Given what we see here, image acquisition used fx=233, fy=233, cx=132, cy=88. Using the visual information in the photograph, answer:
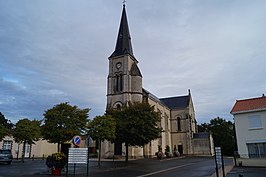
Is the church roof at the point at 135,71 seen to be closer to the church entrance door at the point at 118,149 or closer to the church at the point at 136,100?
the church at the point at 136,100

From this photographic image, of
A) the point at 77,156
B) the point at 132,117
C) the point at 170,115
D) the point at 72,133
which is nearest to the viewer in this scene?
the point at 77,156

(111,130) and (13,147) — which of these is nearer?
(111,130)

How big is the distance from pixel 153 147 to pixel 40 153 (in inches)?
853

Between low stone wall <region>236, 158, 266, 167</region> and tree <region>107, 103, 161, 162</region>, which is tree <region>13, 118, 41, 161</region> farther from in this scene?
low stone wall <region>236, 158, 266, 167</region>

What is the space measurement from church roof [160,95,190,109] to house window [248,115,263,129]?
34.6 m

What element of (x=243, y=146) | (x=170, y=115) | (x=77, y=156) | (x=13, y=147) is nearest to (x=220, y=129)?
(x=170, y=115)

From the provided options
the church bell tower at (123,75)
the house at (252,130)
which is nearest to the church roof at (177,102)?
the church bell tower at (123,75)

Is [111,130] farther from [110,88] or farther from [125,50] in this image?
[125,50]

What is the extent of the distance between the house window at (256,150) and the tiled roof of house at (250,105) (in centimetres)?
336

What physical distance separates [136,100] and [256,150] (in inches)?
862

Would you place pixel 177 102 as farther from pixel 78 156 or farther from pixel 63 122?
pixel 78 156

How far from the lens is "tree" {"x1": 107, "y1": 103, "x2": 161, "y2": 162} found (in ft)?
89.6

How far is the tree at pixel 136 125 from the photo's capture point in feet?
89.6

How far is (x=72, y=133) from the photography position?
59.2 feet
